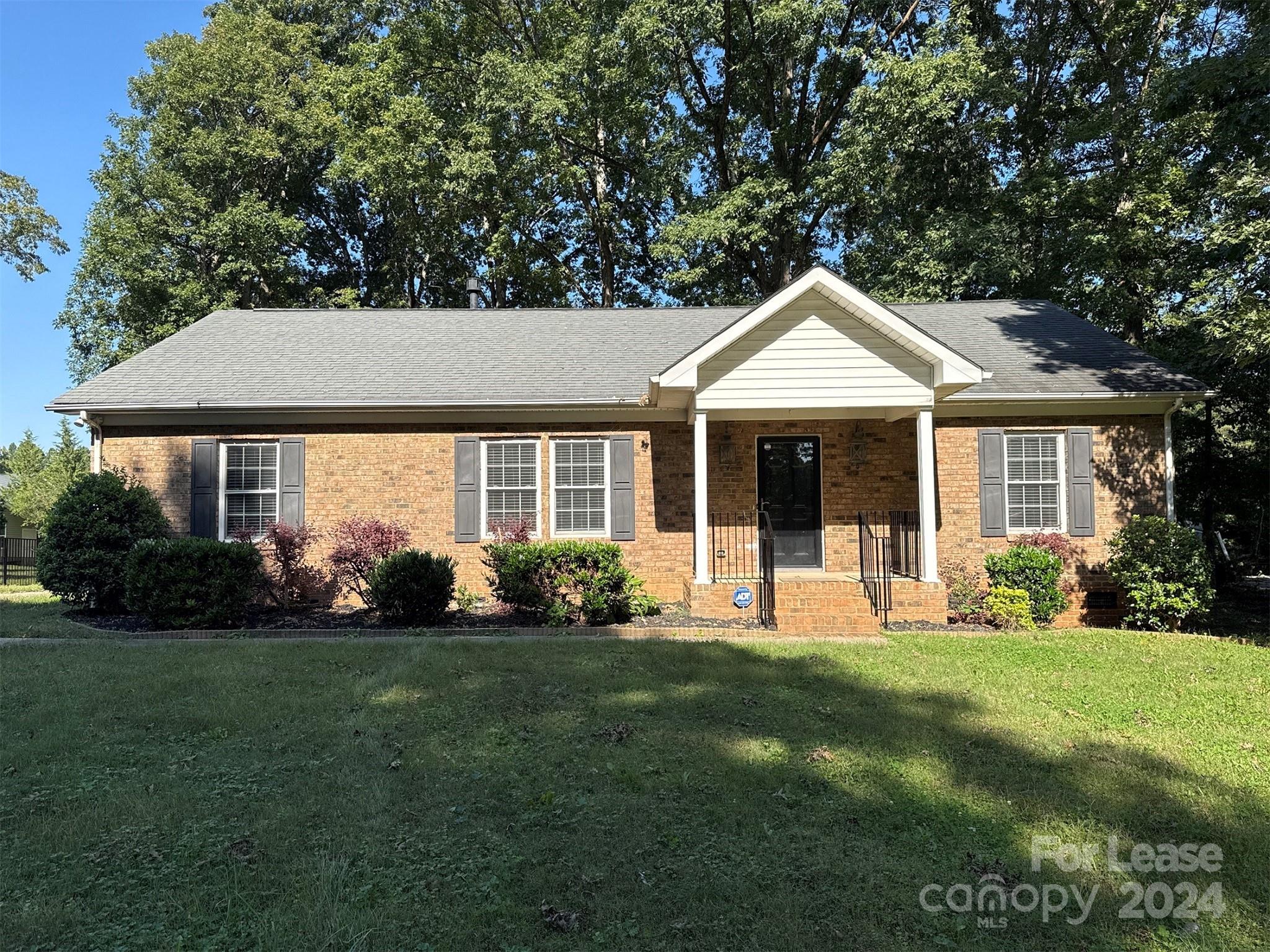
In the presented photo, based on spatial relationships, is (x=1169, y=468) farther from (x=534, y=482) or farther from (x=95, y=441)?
(x=95, y=441)

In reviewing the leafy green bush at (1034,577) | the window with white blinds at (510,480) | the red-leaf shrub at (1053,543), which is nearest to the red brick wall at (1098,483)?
the red-leaf shrub at (1053,543)

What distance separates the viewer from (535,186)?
896 inches

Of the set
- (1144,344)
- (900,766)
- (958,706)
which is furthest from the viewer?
(1144,344)

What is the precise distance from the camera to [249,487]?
37.0ft

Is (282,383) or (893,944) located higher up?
(282,383)

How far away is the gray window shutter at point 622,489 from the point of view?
11250 millimetres

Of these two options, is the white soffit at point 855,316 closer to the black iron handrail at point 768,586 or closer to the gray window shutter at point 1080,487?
the black iron handrail at point 768,586

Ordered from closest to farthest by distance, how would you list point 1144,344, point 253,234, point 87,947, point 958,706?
1. point 87,947
2. point 958,706
3. point 1144,344
4. point 253,234

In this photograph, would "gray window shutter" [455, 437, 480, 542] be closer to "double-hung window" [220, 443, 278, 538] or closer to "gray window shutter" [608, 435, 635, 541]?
"gray window shutter" [608, 435, 635, 541]

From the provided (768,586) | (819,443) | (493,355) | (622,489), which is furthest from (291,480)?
(819,443)

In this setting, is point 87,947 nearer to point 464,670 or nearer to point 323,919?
point 323,919

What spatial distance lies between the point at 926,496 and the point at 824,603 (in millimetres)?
2071

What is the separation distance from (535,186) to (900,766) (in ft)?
71.6

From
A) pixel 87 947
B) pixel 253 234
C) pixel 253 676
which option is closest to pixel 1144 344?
pixel 253 676
